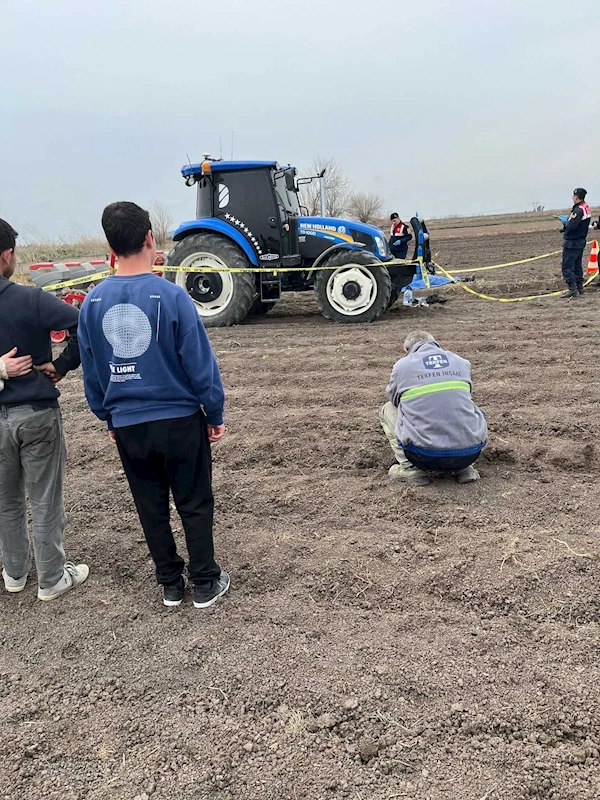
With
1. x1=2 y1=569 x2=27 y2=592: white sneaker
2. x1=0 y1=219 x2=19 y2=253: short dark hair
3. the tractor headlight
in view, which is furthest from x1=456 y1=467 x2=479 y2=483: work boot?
the tractor headlight

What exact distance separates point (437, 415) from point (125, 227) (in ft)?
7.07

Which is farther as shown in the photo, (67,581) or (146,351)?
(67,581)

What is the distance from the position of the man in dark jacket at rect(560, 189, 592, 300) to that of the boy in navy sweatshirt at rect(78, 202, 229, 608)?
9093mm

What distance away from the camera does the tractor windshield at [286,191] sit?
29.0ft

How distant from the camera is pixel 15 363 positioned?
2586 millimetres

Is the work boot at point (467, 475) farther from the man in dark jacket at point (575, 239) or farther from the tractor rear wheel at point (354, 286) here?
the man in dark jacket at point (575, 239)

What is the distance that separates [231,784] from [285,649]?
2.07ft

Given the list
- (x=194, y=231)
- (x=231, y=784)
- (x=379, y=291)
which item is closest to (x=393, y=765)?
(x=231, y=784)

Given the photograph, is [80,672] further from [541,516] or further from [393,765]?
[541,516]

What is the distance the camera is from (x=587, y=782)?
72.7 inches

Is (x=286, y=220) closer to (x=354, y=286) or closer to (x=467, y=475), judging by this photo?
(x=354, y=286)

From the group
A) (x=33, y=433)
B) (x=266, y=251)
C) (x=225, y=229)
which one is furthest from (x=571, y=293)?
(x=33, y=433)

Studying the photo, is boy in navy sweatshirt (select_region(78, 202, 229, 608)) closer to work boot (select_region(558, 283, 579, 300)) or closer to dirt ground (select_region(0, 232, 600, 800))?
dirt ground (select_region(0, 232, 600, 800))

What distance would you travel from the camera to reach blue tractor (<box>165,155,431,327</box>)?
876 cm
